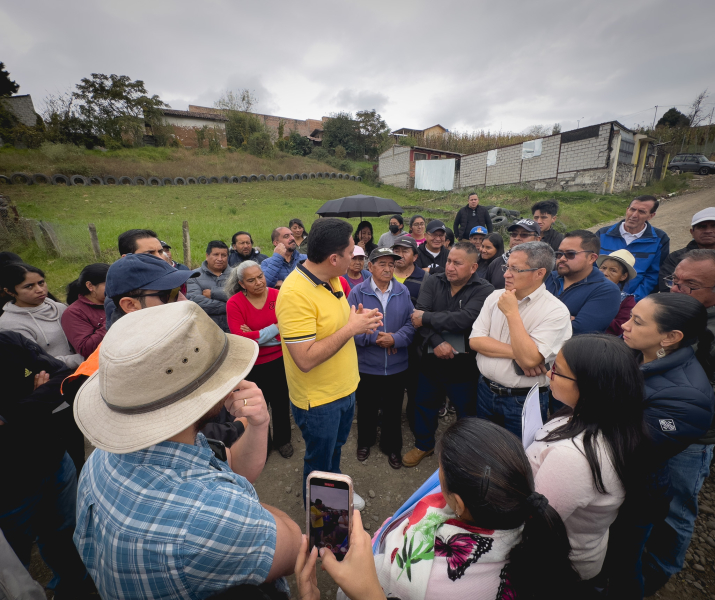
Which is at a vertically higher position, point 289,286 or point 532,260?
point 532,260

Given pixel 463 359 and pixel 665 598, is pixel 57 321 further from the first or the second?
pixel 665 598

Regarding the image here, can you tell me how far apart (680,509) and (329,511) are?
2.38 m

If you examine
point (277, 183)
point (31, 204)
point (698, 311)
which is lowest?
point (698, 311)

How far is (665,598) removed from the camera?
2113 millimetres

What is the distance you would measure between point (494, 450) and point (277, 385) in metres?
2.63

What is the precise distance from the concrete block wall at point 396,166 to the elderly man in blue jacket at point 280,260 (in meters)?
27.7

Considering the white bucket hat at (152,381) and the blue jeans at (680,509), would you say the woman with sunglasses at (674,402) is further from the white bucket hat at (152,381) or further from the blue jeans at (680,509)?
the white bucket hat at (152,381)

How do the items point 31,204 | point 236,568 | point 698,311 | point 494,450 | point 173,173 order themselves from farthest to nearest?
point 173,173 < point 31,204 < point 698,311 < point 494,450 < point 236,568

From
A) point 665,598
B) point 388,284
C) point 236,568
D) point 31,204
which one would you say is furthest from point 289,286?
point 31,204

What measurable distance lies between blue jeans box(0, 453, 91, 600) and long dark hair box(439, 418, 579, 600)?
246cm

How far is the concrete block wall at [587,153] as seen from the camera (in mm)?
17109

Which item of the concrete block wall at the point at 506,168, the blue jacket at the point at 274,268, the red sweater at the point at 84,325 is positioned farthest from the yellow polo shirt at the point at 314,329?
the concrete block wall at the point at 506,168

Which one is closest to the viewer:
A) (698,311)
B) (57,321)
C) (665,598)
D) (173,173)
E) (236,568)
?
(236,568)

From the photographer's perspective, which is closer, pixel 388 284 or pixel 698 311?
pixel 698 311
